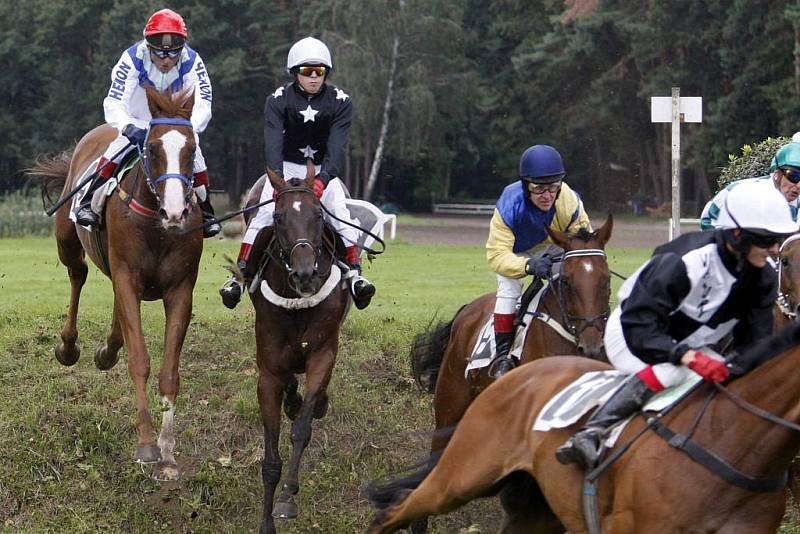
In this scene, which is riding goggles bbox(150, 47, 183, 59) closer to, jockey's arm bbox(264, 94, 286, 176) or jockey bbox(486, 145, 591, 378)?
jockey's arm bbox(264, 94, 286, 176)

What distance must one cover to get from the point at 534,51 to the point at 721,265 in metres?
44.1

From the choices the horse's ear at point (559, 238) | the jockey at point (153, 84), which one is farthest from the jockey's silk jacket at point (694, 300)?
the jockey at point (153, 84)

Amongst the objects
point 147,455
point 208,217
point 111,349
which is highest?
point 208,217

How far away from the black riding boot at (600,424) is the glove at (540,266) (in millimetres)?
2275

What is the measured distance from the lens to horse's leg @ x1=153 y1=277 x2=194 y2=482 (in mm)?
8258

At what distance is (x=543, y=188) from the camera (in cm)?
756

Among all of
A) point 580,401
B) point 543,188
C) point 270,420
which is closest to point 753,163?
point 543,188

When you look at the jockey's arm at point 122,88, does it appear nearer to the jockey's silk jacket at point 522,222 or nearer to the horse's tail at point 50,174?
the horse's tail at point 50,174

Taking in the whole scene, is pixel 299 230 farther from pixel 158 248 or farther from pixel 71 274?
pixel 71 274

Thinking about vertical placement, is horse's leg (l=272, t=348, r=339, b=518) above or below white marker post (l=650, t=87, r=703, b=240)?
below

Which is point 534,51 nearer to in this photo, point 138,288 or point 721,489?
point 138,288

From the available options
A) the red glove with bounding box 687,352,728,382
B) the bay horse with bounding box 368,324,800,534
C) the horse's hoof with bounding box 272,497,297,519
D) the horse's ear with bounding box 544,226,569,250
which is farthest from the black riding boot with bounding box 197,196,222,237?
the red glove with bounding box 687,352,728,382

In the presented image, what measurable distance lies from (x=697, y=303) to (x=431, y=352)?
12.5 feet

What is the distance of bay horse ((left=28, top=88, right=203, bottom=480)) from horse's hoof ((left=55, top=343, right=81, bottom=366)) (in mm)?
1468
